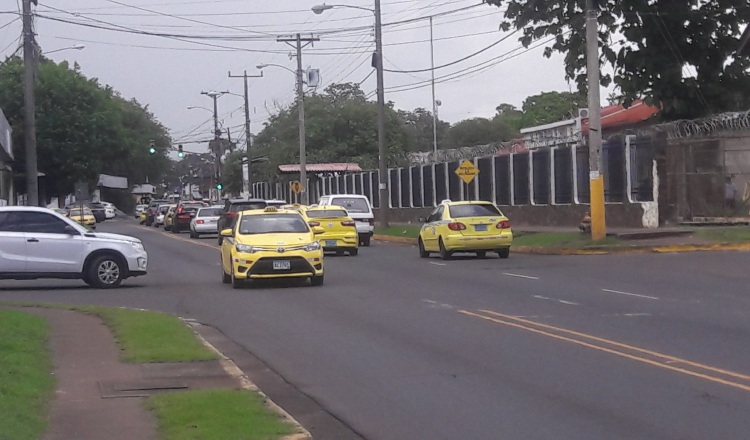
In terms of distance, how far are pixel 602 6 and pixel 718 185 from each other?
20.5 ft

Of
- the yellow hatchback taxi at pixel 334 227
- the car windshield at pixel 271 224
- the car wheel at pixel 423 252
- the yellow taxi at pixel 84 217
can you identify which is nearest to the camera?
the car windshield at pixel 271 224

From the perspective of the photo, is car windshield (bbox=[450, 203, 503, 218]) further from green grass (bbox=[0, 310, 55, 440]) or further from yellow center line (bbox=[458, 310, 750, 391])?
green grass (bbox=[0, 310, 55, 440])

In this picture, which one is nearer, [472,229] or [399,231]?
[472,229]

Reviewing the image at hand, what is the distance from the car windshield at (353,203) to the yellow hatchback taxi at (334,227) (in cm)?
567

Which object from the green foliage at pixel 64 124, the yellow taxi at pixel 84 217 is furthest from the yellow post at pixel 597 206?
the green foliage at pixel 64 124

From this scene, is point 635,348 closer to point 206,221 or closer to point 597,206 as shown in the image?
point 597,206

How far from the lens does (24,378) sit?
33.2 feet

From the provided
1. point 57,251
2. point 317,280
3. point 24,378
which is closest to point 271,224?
point 317,280

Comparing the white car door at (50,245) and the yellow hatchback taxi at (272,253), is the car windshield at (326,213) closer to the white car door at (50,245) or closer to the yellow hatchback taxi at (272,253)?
the yellow hatchback taxi at (272,253)

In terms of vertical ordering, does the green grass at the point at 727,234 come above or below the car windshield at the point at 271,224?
below

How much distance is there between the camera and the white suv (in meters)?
21.2

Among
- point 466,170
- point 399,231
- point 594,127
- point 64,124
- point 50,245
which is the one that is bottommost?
point 50,245

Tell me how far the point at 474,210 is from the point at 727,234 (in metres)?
6.58

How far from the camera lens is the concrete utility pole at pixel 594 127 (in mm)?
29391
